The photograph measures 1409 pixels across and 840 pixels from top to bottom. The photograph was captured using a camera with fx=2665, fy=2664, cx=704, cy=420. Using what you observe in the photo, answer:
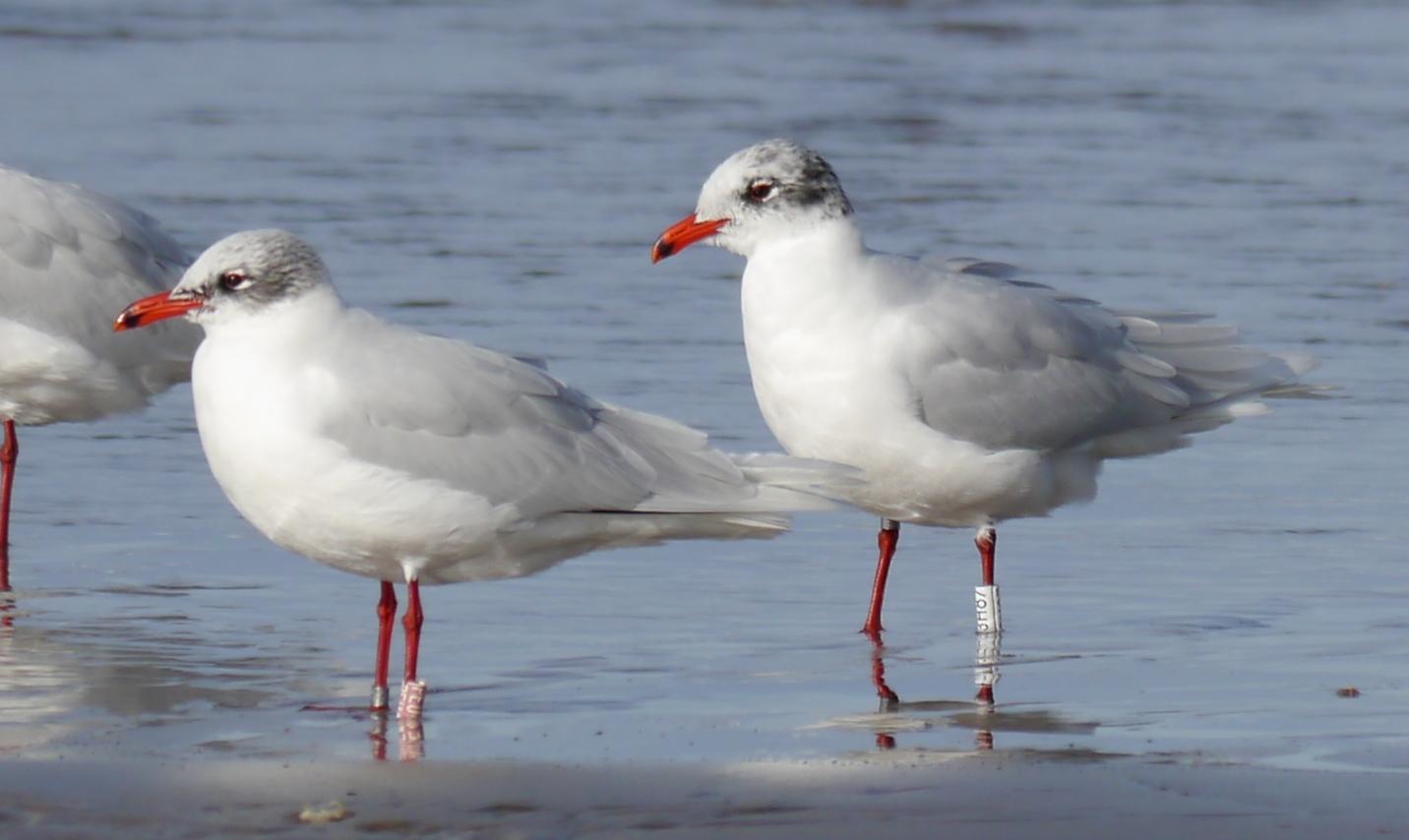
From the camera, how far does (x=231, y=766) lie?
6.18 meters

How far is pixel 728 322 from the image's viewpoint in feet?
41.7

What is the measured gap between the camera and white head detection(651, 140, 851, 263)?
845 cm

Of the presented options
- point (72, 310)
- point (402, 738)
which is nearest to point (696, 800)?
point (402, 738)

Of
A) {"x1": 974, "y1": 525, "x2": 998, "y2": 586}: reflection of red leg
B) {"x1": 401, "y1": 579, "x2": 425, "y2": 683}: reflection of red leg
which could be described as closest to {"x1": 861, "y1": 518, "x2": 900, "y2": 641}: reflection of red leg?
{"x1": 974, "y1": 525, "x2": 998, "y2": 586}: reflection of red leg

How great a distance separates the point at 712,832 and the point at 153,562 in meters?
3.82

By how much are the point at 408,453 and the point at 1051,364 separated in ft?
8.44

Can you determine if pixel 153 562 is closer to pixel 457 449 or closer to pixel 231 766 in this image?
pixel 457 449

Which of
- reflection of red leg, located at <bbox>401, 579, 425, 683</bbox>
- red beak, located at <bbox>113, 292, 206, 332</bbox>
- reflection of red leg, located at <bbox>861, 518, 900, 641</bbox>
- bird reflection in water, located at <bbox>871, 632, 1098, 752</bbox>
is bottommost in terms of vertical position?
bird reflection in water, located at <bbox>871, 632, 1098, 752</bbox>

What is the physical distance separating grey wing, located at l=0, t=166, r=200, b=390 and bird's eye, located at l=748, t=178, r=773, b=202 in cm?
259

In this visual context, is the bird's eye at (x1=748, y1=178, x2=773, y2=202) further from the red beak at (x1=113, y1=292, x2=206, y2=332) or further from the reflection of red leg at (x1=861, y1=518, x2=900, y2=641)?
the red beak at (x1=113, y1=292, x2=206, y2=332)

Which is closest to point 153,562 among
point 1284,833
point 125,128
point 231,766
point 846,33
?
point 231,766

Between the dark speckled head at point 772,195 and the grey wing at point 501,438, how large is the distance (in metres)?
1.15

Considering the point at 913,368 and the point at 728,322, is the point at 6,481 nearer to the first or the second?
the point at 913,368

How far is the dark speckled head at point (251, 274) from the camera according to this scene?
7.05m
